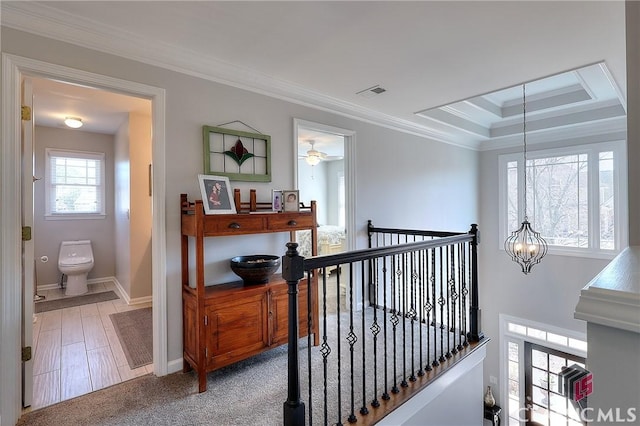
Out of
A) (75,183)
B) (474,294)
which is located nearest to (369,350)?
(474,294)

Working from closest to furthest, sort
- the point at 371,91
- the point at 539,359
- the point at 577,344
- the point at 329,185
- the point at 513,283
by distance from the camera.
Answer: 1. the point at 371,91
2. the point at 577,344
3. the point at 539,359
4. the point at 513,283
5. the point at 329,185

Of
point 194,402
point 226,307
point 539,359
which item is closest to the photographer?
point 194,402

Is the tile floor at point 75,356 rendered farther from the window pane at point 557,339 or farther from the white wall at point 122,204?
the window pane at point 557,339

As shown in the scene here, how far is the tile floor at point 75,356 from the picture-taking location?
86.5 inches

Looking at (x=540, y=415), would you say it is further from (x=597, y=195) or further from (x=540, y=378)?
(x=597, y=195)

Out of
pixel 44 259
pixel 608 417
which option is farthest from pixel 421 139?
pixel 44 259

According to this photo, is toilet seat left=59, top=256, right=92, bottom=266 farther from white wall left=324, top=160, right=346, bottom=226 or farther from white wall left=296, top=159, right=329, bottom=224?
white wall left=324, top=160, right=346, bottom=226

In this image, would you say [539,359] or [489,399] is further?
[489,399]

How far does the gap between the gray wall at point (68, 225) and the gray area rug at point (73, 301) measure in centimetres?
79

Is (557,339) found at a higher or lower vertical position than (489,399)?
higher

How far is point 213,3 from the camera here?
6.21 ft

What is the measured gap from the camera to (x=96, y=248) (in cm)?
514

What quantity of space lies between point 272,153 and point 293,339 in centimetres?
193

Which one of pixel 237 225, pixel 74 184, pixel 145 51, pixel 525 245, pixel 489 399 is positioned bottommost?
pixel 489 399
